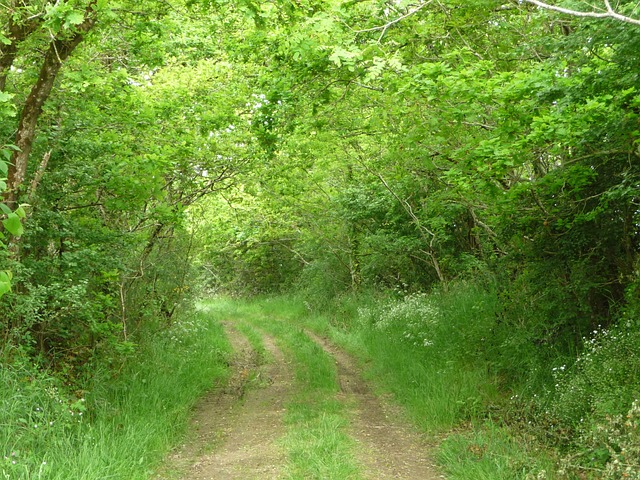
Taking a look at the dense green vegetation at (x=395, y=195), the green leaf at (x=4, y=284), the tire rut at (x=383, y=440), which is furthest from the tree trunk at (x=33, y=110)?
the tire rut at (x=383, y=440)

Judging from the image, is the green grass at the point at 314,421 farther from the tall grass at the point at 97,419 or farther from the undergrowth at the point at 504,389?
the tall grass at the point at 97,419

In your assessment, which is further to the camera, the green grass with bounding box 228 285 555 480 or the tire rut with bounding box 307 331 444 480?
the tire rut with bounding box 307 331 444 480

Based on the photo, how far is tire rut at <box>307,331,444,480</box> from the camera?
264 inches

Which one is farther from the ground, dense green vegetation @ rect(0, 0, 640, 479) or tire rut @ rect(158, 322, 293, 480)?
dense green vegetation @ rect(0, 0, 640, 479)

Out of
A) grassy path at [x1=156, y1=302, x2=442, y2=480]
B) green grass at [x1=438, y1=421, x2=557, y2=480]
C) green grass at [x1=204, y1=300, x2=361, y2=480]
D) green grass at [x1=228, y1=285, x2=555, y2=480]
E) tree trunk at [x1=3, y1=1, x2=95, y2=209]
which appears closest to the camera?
green grass at [x1=438, y1=421, x2=557, y2=480]

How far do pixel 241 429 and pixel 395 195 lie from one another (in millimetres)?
6802

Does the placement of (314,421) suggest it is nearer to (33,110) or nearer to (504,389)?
(504,389)

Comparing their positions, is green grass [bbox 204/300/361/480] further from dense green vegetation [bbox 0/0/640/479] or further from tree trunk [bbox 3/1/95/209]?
tree trunk [bbox 3/1/95/209]

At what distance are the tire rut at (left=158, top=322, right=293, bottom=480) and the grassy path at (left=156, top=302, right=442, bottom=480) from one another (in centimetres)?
1

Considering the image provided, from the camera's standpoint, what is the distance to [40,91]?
282 inches

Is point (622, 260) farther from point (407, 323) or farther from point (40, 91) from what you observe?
point (40, 91)

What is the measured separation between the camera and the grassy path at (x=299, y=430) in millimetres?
6680

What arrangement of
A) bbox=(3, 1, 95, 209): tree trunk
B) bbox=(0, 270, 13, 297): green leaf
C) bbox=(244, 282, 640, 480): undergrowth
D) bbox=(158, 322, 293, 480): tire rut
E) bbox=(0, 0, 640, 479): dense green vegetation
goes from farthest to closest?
bbox=(3, 1, 95, 209): tree trunk < bbox=(158, 322, 293, 480): tire rut < bbox=(0, 0, 640, 479): dense green vegetation < bbox=(244, 282, 640, 480): undergrowth < bbox=(0, 270, 13, 297): green leaf

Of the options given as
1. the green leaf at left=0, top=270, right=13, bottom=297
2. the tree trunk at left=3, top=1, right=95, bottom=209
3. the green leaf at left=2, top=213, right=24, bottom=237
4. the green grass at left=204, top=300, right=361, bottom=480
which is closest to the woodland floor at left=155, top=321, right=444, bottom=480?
the green grass at left=204, top=300, right=361, bottom=480
